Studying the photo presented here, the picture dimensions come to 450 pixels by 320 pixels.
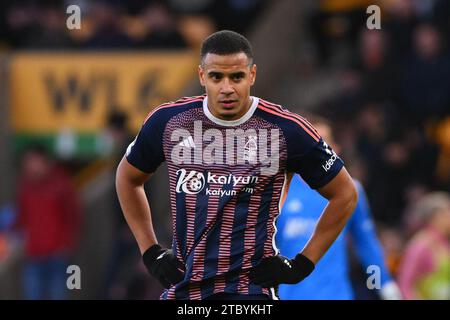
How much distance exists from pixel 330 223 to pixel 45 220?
8.27 m

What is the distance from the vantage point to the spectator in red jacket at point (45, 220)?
1443 cm

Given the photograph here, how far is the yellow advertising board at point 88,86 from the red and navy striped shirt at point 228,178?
8.19 metres

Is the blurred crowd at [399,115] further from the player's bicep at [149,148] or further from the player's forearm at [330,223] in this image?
the player's bicep at [149,148]

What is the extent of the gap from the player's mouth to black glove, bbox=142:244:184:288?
83cm

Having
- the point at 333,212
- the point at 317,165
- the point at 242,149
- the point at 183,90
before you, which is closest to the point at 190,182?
the point at 242,149

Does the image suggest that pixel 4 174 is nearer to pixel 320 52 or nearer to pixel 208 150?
pixel 320 52

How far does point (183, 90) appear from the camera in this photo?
1495 cm

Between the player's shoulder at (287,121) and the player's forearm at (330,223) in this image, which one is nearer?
the player's shoulder at (287,121)

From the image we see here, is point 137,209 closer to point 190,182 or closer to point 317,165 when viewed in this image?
point 190,182

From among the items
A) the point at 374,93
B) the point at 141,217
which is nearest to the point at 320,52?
the point at 374,93

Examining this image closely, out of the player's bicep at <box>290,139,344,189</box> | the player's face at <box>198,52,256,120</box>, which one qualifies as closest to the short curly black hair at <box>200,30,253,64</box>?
the player's face at <box>198,52,256,120</box>

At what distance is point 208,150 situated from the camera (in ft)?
21.5

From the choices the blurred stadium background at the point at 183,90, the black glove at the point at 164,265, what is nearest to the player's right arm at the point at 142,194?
the black glove at the point at 164,265

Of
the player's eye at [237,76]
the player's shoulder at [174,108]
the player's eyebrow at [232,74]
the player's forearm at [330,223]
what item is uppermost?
the player's eyebrow at [232,74]
